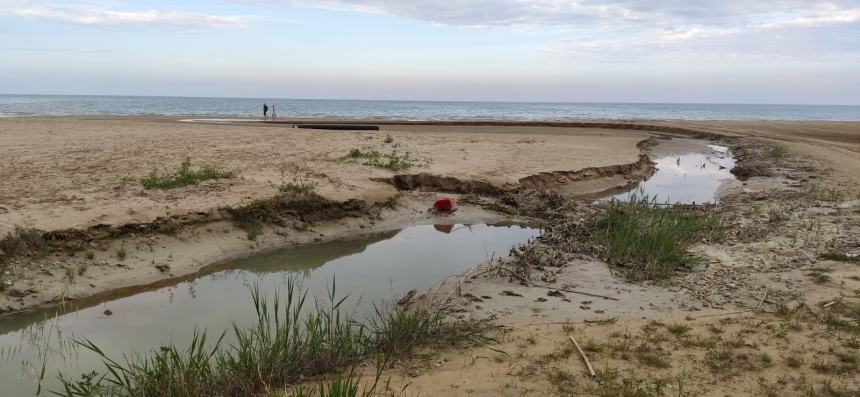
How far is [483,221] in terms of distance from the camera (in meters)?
9.55

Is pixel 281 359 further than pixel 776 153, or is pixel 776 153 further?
pixel 776 153

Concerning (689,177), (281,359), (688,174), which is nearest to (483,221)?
(281,359)

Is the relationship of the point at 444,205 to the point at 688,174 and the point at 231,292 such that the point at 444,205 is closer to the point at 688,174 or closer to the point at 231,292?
the point at 231,292

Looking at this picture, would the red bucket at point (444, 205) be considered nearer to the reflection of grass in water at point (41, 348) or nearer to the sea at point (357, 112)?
the reflection of grass in water at point (41, 348)

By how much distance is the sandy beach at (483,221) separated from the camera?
412 centimetres

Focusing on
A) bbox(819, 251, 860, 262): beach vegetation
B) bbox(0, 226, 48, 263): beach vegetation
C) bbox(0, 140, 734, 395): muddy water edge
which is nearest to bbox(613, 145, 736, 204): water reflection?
bbox(819, 251, 860, 262): beach vegetation

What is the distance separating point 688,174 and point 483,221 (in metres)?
8.64

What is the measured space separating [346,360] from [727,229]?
602 centimetres

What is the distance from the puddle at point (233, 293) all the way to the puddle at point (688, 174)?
3.32 m

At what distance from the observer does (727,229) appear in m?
7.74

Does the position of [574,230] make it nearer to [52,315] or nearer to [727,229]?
[727,229]

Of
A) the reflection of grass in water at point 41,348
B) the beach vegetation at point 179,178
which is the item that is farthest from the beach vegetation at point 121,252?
the beach vegetation at point 179,178

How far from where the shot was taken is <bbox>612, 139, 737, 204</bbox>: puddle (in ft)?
40.4

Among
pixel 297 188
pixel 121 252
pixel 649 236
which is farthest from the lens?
pixel 297 188
